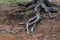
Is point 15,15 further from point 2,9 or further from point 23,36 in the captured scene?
point 23,36

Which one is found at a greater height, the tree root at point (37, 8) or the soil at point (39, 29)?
the tree root at point (37, 8)

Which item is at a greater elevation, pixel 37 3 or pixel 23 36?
pixel 37 3

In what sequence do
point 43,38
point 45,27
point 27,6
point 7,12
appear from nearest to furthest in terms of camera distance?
1. point 43,38
2. point 45,27
3. point 7,12
4. point 27,6

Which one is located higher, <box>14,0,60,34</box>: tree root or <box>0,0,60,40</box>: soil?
<box>14,0,60,34</box>: tree root

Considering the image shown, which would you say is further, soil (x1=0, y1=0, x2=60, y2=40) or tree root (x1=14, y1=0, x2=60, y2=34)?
tree root (x1=14, y1=0, x2=60, y2=34)

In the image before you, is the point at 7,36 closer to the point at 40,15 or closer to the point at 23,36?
the point at 23,36

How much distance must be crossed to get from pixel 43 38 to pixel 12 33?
108 cm

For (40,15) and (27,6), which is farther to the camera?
(27,6)

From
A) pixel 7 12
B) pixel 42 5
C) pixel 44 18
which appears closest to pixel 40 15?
pixel 44 18

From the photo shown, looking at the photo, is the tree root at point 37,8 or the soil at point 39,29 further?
the tree root at point 37,8

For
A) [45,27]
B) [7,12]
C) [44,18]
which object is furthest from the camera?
[7,12]

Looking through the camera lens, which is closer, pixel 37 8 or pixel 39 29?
pixel 39 29

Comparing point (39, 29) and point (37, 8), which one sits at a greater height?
point (37, 8)

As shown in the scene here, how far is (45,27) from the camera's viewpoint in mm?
6719
